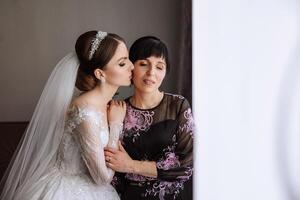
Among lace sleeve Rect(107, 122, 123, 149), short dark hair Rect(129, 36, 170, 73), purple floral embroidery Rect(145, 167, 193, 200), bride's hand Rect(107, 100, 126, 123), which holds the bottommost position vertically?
purple floral embroidery Rect(145, 167, 193, 200)

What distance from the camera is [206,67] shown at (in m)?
0.64

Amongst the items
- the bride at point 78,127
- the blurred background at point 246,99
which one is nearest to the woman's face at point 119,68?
the bride at point 78,127

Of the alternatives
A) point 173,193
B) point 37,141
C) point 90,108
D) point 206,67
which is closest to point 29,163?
point 37,141

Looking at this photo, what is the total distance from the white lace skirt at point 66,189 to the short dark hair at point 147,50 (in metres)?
0.32

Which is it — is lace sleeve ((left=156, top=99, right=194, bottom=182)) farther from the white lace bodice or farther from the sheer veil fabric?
the sheer veil fabric

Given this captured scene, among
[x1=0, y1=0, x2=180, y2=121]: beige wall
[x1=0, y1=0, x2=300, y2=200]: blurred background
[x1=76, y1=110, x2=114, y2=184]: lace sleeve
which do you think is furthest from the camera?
[x1=0, y1=0, x2=180, y2=121]: beige wall

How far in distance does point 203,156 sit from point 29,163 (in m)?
0.48

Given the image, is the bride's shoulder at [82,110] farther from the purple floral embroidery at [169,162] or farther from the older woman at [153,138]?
the purple floral embroidery at [169,162]

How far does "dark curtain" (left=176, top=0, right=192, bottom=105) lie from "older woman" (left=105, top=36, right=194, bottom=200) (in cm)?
5

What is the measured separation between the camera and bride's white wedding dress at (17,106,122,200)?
0.77m

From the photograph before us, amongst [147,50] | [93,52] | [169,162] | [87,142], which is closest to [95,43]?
[93,52]

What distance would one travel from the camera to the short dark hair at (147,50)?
80 centimetres

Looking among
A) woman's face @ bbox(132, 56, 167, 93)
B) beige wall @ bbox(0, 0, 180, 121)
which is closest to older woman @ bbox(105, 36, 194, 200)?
woman's face @ bbox(132, 56, 167, 93)

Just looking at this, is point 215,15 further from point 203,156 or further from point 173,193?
point 173,193
